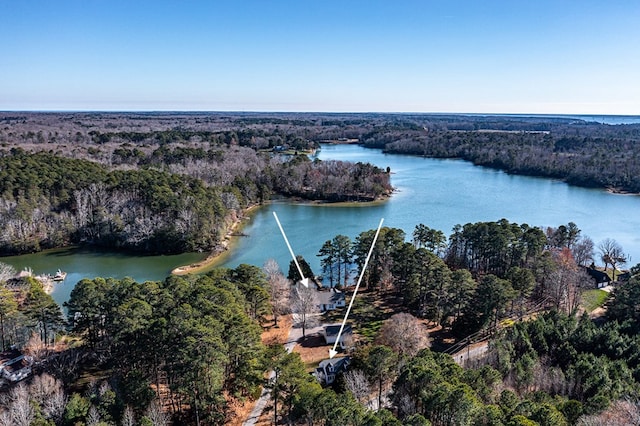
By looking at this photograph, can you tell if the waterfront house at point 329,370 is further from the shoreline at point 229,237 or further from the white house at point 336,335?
the shoreline at point 229,237

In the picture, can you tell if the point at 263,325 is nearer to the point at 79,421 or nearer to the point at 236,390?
the point at 236,390

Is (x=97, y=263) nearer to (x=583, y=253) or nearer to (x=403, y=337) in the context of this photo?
(x=403, y=337)

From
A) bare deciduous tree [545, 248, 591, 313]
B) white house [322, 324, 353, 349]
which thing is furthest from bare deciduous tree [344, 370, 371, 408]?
bare deciduous tree [545, 248, 591, 313]

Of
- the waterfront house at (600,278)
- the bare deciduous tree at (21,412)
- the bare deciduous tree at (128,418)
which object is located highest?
the bare deciduous tree at (21,412)

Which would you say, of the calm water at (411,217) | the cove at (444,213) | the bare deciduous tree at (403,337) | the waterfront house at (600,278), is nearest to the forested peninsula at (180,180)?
the calm water at (411,217)

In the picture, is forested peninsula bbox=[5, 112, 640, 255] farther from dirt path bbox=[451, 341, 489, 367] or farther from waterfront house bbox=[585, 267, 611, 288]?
waterfront house bbox=[585, 267, 611, 288]

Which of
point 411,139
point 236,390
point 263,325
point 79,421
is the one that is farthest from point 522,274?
point 411,139
